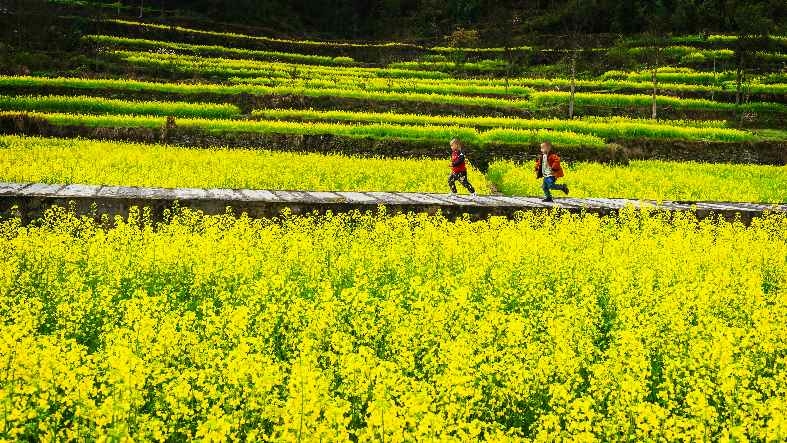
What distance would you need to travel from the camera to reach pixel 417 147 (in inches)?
840

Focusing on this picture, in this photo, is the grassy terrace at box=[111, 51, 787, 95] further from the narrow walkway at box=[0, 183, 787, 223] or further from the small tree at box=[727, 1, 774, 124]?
the narrow walkway at box=[0, 183, 787, 223]

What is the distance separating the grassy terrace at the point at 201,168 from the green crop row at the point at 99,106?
489cm

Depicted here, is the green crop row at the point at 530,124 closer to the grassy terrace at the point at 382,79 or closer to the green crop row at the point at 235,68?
the grassy terrace at the point at 382,79

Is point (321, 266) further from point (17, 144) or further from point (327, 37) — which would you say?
point (327, 37)

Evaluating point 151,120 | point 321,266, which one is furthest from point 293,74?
point 321,266

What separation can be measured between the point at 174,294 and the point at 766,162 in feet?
80.2

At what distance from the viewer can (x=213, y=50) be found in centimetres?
4062

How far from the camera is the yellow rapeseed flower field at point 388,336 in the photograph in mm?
3268

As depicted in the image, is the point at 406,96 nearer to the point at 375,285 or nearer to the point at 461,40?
the point at 375,285

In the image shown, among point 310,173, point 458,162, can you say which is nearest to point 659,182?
point 458,162

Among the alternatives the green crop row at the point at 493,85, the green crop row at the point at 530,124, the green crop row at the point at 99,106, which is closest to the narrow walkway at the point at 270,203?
the green crop row at the point at 530,124

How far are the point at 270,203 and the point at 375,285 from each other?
431 cm

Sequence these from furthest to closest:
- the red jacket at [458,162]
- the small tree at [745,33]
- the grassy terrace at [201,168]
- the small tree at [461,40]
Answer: the small tree at [461,40] → the small tree at [745,33] → the red jacket at [458,162] → the grassy terrace at [201,168]

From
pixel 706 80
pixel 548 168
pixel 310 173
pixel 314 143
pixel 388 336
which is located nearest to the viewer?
pixel 388 336
